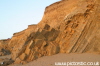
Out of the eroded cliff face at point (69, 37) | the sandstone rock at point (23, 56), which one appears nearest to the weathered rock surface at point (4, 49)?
the eroded cliff face at point (69, 37)

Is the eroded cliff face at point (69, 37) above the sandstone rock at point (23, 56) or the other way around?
above

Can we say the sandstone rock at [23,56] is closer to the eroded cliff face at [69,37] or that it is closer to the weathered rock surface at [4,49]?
the eroded cliff face at [69,37]

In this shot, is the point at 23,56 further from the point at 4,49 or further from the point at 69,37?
the point at 4,49

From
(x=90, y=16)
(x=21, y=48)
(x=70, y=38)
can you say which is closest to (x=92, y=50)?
(x=70, y=38)

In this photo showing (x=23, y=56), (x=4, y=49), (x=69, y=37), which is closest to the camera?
(x=23, y=56)

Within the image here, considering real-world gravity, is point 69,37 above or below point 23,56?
above

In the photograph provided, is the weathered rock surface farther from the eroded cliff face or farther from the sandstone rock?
the sandstone rock

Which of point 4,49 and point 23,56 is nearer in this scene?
point 23,56

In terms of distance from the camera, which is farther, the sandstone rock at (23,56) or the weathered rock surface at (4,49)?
the weathered rock surface at (4,49)

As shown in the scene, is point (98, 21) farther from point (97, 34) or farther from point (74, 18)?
point (74, 18)

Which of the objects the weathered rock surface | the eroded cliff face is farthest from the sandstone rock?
the weathered rock surface

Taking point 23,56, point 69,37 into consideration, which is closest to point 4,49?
point 23,56

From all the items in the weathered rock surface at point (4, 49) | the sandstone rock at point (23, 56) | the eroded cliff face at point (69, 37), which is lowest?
the weathered rock surface at point (4, 49)

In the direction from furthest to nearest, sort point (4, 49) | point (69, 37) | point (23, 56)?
point (4, 49) < point (69, 37) < point (23, 56)
